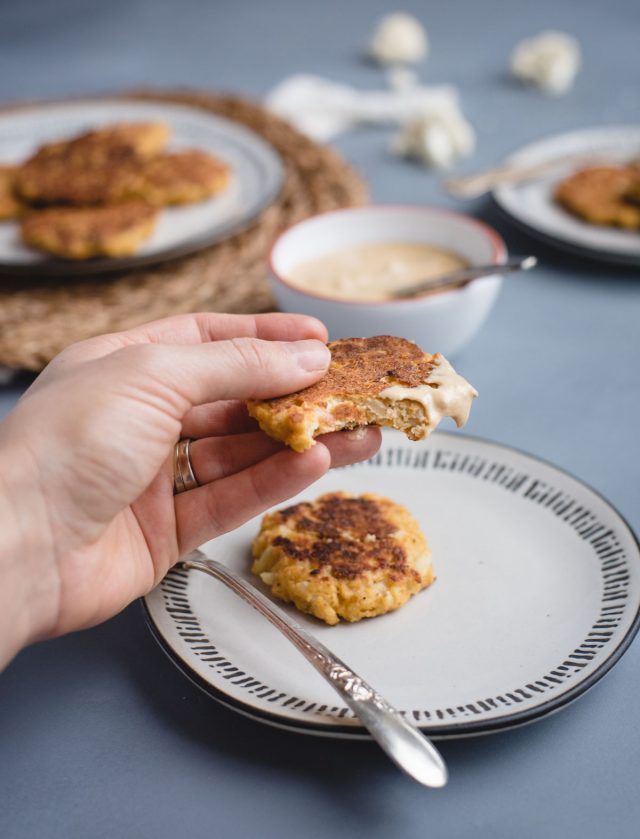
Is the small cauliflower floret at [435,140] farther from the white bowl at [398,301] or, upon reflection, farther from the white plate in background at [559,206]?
the white bowl at [398,301]

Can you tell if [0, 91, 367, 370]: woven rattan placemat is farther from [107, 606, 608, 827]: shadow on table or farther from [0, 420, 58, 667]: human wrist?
[107, 606, 608, 827]: shadow on table

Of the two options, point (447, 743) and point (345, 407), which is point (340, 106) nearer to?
point (345, 407)

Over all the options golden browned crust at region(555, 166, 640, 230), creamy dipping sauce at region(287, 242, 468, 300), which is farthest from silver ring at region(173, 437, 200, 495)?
golden browned crust at region(555, 166, 640, 230)

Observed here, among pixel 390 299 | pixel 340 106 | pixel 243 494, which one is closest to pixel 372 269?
pixel 390 299

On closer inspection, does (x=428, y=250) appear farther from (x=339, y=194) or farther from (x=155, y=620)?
(x=155, y=620)

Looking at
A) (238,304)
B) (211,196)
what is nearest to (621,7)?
(211,196)
